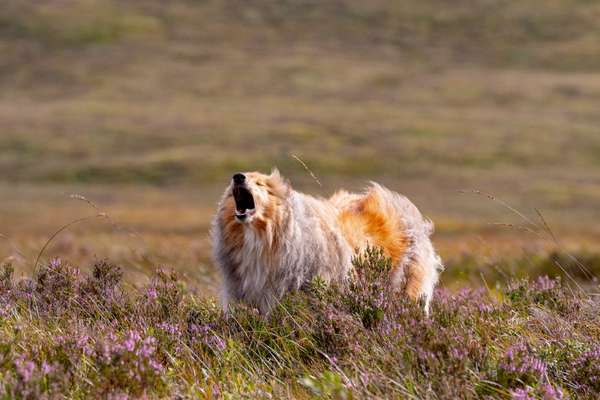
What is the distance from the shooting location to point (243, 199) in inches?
288

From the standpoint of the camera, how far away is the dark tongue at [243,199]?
7.21 metres

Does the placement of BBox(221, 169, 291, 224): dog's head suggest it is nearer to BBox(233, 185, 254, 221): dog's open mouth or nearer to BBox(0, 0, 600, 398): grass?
BBox(233, 185, 254, 221): dog's open mouth

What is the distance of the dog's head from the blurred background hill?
1682 centimetres

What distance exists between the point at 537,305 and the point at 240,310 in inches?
74.2

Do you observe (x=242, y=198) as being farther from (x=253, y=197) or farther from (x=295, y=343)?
(x=295, y=343)

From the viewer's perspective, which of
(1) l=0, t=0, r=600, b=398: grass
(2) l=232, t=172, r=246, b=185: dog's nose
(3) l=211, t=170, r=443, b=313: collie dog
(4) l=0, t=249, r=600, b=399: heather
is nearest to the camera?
(4) l=0, t=249, r=600, b=399: heather

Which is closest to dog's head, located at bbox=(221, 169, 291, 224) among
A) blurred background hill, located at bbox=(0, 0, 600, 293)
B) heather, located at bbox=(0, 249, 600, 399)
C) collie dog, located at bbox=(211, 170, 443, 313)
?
collie dog, located at bbox=(211, 170, 443, 313)

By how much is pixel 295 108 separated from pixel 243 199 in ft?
385

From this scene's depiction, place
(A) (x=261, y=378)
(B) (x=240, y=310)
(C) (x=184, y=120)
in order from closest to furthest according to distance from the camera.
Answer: (A) (x=261, y=378) → (B) (x=240, y=310) → (C) (x=184, y=120)

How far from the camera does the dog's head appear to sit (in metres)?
7.02

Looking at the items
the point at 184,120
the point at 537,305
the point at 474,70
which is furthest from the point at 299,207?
the point at 474,70

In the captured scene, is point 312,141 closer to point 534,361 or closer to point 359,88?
point 359,88

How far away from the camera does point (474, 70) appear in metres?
152

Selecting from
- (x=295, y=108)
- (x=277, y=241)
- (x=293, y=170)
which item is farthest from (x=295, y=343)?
(x=295, y=108)
